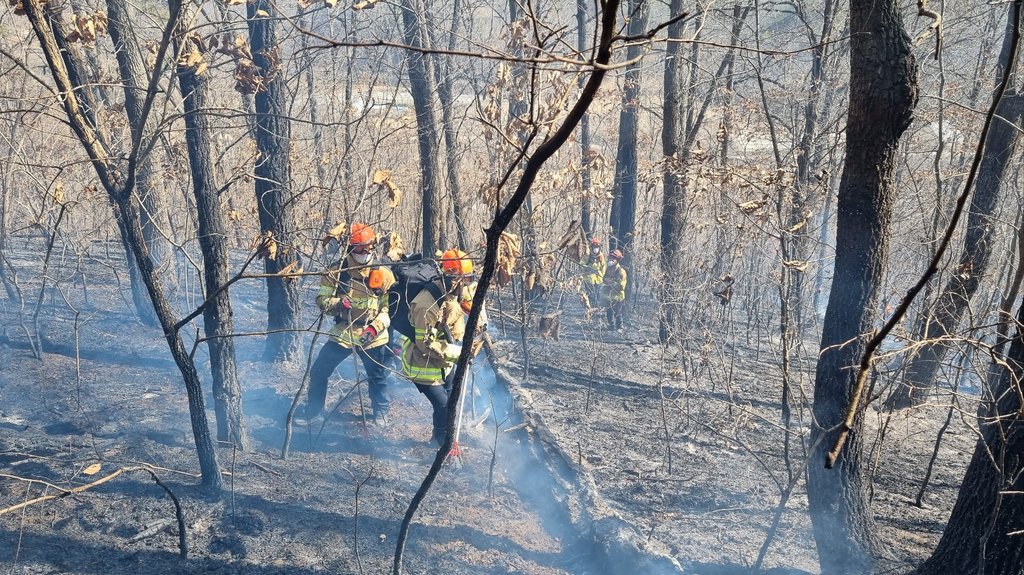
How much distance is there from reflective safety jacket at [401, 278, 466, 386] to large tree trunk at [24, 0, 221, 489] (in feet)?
6.38

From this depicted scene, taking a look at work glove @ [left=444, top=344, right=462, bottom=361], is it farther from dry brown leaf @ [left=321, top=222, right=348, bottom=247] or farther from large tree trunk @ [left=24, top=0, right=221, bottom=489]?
large tree trunk @ [left=24, top=0, right=221, bottom=489]

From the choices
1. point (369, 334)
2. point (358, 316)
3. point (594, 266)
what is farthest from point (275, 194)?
point (594, 266)

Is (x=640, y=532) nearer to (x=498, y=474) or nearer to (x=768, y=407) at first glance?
(x=498, y=474)

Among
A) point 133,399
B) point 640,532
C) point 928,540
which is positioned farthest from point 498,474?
point 133,399

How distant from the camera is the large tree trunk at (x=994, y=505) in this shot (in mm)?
3256

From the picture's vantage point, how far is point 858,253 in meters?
3.89

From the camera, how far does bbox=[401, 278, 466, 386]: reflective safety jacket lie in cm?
586

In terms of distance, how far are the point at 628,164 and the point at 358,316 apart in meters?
7.83

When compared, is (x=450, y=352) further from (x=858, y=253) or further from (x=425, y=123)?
(x=425, y=123)

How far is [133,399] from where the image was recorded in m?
6.61

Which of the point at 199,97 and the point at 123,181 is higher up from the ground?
the point at 199,97

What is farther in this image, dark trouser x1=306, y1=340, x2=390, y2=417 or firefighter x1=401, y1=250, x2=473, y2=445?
dark trouser x1=306, y1=340, x2=390, y2=417

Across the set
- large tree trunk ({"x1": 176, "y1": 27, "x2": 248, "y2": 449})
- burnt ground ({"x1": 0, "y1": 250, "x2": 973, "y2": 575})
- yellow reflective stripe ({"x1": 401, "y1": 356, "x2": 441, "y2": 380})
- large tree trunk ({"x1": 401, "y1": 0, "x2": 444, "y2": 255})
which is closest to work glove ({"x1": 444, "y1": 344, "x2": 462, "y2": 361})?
yellow reflective stripe ({"x1": 401, "y1": 356, "x2": 441, "y2": 380})

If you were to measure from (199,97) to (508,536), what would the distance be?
4701mm
